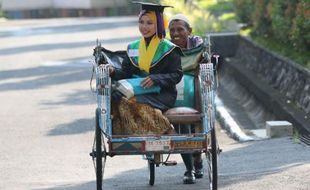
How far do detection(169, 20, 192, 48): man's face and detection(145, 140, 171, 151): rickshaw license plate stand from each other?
65.9 inches

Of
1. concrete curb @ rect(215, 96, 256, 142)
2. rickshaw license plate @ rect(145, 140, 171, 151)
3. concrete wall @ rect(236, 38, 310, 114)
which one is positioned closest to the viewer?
rickshaw license plate @ rect(145, 140, 171, 151)

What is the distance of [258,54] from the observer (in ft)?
72.2

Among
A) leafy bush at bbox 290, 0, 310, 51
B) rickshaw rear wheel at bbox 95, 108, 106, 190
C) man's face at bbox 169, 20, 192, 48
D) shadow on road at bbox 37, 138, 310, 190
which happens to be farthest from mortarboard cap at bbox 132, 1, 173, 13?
leafy bush at bbox 290, 0, 310, 51

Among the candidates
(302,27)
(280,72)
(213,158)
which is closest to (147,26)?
(213,158)

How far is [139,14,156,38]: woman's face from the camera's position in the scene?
9.32m

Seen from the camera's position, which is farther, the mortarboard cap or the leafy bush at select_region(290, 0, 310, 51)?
the leafy bush at select_region(290, 0, 310, 51)

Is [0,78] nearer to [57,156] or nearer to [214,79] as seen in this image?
[57,156]

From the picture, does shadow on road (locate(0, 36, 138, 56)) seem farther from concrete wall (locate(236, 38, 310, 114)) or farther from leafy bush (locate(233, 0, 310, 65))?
concrete wall (locate(236, 38, 310, 114))

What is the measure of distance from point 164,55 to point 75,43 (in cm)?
2412

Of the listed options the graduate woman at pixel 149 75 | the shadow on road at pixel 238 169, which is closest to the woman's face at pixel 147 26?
the graduate woman at pixel 149 75

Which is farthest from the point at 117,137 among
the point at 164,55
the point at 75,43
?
the point at 75,43

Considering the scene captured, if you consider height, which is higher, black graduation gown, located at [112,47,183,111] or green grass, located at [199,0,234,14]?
black graduation gown, located at [112,47,183,111]

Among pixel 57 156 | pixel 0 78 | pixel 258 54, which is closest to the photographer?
pixel 57 156

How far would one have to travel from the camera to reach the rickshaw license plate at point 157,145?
8.88 m
